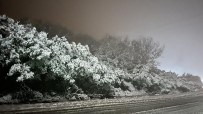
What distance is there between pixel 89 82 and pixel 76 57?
2321 mm

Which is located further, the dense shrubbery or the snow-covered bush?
the dense shrubbery

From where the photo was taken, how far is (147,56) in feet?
107

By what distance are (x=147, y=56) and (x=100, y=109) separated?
19.0 m

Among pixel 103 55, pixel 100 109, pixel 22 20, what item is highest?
pixel 22 20

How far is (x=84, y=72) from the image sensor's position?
755 inches

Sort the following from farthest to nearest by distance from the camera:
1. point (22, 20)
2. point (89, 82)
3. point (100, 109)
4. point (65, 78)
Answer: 1. point (22, 20)
2. point (89, 82)
3. point (65, 78)
4. point (100, 109)

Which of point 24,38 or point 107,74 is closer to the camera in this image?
point 24,38

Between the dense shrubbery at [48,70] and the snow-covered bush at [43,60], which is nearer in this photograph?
the snow-covered bush at [43,60]

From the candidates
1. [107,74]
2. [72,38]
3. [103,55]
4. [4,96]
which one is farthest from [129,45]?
[4,96]

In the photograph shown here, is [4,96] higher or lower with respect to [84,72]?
lower

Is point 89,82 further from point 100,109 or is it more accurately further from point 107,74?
point 100,109

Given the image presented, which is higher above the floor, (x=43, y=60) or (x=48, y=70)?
(x=43, y=60)

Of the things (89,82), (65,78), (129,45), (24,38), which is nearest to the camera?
(24,38)

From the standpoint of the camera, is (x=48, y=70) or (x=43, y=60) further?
(x=48, y=70)
